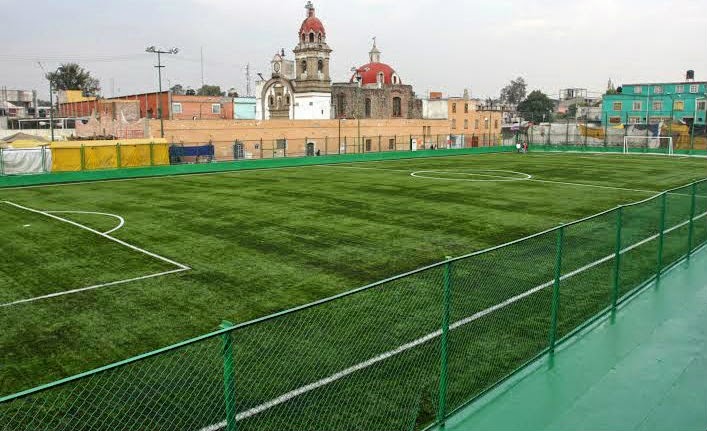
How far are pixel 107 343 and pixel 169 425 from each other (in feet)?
9.90

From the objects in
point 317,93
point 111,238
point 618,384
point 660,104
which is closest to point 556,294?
point 618,384

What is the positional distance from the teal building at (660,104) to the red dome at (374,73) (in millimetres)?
33632

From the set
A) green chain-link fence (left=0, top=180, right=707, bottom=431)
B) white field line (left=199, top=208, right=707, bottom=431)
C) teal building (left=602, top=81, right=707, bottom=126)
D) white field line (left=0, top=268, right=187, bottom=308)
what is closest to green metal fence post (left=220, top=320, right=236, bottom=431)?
green chain-link fence (left=0, top=180, right=707, bottom=431)

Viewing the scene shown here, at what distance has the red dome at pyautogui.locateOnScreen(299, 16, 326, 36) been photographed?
84.2m

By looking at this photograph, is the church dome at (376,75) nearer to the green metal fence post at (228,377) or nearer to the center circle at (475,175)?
the center circle at (475,175)

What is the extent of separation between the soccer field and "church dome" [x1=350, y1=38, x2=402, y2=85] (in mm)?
62488

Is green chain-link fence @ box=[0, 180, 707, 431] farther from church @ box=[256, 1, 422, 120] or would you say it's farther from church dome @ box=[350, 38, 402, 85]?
church dome @ box=[350, 38, 402, 85]

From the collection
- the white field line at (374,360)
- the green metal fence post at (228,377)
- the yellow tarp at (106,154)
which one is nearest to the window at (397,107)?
the yellow tarp at (106,154)

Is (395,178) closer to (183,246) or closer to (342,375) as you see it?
(183,246)

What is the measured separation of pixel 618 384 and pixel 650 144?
218 feet

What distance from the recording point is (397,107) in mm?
92625

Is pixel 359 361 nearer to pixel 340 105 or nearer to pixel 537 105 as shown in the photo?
pixel 340 105

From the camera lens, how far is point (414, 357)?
8.88 meters

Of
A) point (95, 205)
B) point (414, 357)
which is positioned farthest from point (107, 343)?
point (95, 205)
